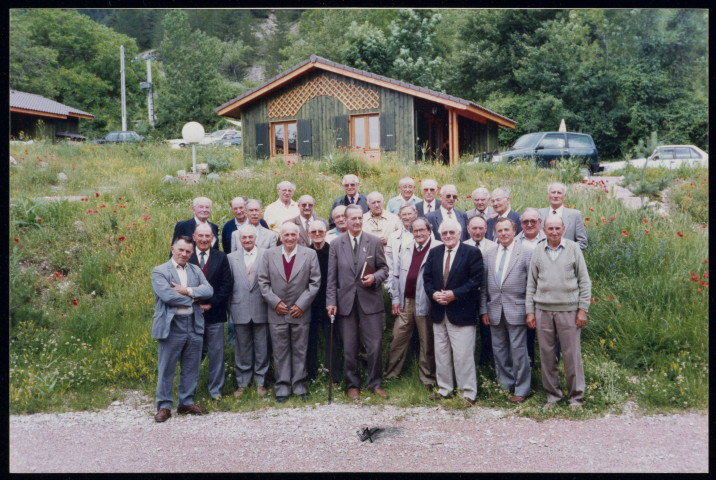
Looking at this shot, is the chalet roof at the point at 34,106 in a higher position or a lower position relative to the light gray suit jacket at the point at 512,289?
higher

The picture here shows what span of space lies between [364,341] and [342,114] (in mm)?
13495

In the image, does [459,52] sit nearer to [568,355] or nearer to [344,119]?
[344,119]

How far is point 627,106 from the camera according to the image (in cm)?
2578

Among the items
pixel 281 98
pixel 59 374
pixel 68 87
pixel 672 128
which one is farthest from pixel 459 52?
pixel 59 374

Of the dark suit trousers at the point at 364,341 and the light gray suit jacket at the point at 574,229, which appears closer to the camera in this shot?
the dark suit trousers at the point at 364,341

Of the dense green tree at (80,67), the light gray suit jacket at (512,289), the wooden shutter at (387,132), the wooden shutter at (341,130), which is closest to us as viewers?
the light gray suit jacket at (512,289)

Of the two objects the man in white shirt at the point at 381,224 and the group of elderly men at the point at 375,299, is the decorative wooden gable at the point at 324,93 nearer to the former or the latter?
the man in white shirt at the point at 381,224

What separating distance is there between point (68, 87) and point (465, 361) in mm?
32329

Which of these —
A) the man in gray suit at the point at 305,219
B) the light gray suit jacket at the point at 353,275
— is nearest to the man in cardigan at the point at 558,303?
the light gray suit jacket at the point at 353,275

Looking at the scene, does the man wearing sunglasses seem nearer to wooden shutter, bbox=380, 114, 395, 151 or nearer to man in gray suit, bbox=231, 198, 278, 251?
man in gray suit, bbox=231, 198, 278, 251

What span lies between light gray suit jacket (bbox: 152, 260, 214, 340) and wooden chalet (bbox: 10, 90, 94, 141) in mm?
19093

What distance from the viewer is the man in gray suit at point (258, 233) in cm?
644

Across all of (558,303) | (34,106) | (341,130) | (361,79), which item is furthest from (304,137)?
(558,303)

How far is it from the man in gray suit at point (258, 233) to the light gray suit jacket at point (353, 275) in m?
0.81
